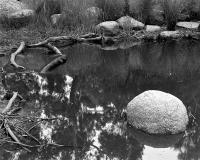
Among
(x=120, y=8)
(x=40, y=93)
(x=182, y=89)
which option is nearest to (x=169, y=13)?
(x=120, y=8)

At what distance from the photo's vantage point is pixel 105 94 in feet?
25.7

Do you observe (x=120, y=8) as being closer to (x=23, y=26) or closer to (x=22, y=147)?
(x=23, y=26)

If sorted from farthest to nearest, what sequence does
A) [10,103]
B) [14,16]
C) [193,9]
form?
[193,9] → [14,16] → [10,103]

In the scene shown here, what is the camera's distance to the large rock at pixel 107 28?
12841 millimetres

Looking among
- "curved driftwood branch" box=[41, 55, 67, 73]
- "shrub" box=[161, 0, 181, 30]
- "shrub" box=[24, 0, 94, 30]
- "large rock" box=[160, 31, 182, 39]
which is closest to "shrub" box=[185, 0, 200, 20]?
"shrub" box=[161, 0, 181, 30]

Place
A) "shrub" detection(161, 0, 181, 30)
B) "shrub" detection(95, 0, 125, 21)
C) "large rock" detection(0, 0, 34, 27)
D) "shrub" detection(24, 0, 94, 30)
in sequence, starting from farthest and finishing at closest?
"shrub" detection(95, 0, 125, 21)
"shrub" detection(161, 0, 181, 30)
"shrub" detection(24, 0, 94, 30)
"large rock" detection(0, 0, 34, 27)

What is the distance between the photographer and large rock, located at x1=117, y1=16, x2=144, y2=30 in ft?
42.6

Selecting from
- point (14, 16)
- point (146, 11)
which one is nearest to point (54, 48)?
point (14, 16)

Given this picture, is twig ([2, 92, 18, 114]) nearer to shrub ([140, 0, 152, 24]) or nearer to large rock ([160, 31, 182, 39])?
large rock ([160, 31, 182, 39])

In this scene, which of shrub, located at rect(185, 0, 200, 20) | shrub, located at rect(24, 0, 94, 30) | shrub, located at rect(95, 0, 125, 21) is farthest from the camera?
shrub, located at rect(185, 0, 200, 20)

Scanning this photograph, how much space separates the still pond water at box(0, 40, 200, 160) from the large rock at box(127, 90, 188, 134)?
13 cm

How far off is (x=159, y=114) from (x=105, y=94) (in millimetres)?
2290

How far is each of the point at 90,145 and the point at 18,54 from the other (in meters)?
5.65

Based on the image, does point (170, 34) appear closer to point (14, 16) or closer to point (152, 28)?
point (152, 28)
